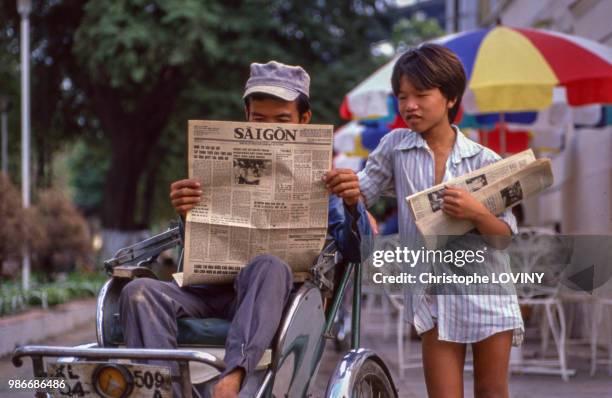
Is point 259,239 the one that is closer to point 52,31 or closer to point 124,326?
point 124,326

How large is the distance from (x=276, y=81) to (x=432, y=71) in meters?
0.79

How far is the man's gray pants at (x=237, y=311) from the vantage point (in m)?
3.20

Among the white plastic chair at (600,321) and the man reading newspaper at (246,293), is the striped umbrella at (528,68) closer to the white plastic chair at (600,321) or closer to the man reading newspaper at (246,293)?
the white plastic chair at (600,321)

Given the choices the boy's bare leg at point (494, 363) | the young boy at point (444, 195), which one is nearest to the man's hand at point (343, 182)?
the young boy at point (444, 195)

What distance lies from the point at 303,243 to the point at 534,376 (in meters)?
4.32

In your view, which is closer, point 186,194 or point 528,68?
point 186,194

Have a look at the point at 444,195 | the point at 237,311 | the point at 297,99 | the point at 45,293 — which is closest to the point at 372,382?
the point at 237,311

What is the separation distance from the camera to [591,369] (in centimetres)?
752

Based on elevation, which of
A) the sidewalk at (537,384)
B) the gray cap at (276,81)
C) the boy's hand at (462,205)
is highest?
the gray cap at (276,81)

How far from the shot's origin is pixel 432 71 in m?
3.29

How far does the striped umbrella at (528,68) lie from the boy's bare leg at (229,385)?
4232mm

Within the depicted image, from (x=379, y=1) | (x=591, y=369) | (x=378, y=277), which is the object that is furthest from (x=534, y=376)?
(x=379, y=1)

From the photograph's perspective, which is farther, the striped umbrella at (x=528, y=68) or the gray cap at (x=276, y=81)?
the striped umbrella at (x=528, y=68)

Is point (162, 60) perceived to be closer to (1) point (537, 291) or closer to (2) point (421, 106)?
(1) point (537, 291)
